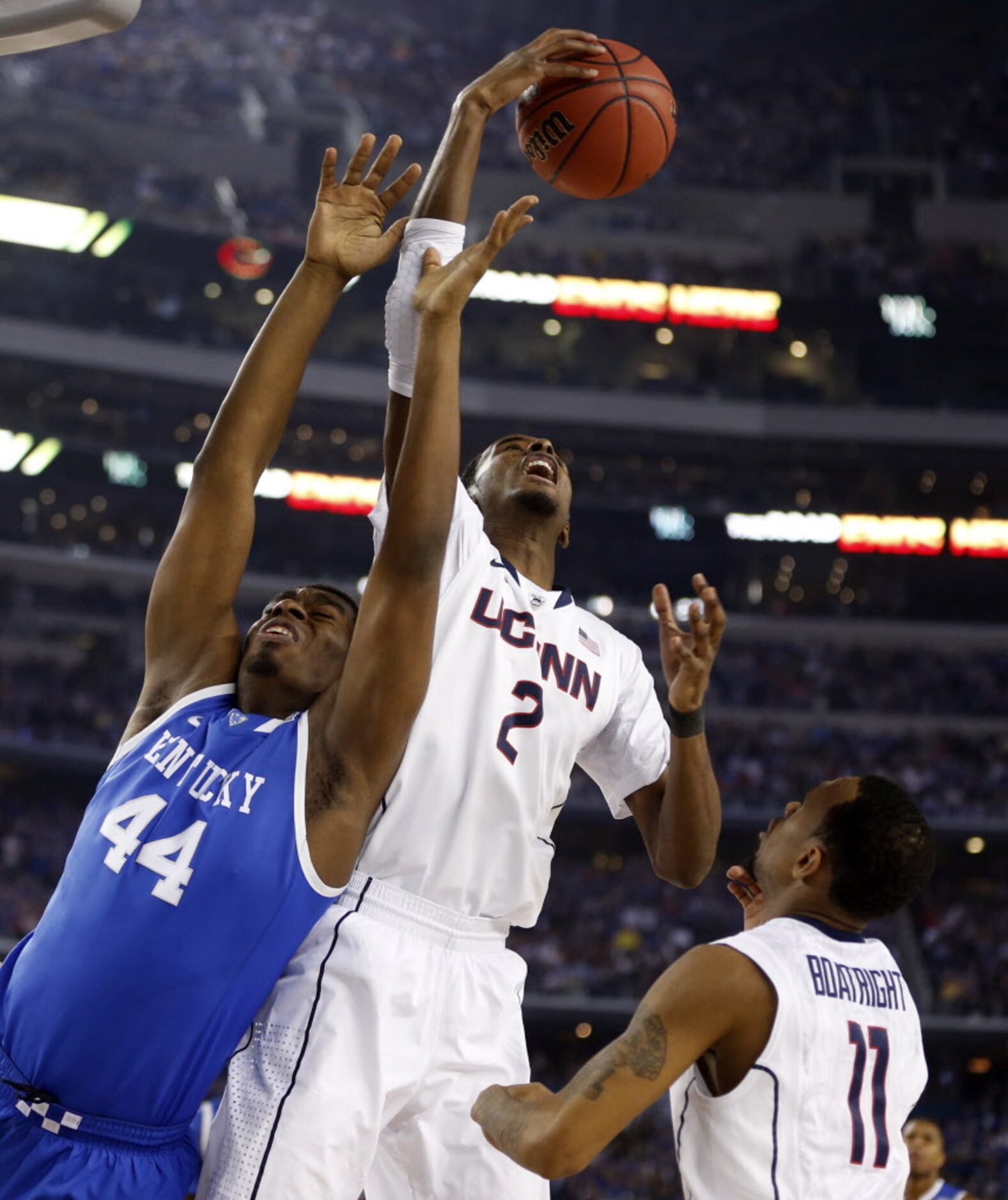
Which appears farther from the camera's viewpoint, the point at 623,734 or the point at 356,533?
the point at 356,533

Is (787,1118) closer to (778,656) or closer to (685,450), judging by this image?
(778,656)

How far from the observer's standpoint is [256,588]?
28.3 metres

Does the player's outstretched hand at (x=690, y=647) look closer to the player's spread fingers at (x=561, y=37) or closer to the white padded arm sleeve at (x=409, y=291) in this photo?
the white padded arm sleeve at (x=409, y=291)

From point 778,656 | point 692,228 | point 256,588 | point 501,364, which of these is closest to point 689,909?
point 778,656

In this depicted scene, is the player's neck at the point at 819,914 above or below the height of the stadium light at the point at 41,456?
below

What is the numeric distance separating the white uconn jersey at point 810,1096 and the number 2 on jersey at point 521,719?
0.69 metres

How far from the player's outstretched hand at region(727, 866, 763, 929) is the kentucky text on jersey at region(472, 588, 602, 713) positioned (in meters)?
0.53

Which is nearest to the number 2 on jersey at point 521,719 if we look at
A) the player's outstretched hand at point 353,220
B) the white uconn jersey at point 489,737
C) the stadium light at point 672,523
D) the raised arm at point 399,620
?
the white uconn jersey at point 489,737

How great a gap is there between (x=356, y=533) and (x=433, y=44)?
1679cm

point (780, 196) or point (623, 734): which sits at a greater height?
point (780, 196)

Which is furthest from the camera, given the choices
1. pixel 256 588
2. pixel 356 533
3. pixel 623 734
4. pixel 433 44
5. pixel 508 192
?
pixel 433 44

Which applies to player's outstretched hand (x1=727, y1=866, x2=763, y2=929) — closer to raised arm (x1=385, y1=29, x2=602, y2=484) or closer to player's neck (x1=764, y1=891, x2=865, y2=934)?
player's neck (x1=764, y1=891, x2=865, y2=934)

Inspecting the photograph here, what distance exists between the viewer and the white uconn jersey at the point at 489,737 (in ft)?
10.0

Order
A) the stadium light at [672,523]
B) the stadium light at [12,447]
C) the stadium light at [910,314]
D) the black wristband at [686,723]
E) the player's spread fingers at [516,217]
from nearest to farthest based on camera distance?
the player's spread fingers at [516,217] → the black wristband at [686,723] → the stadium light at [12,447] → the stadium light at [672,523] → the stadium light at [910,314]
